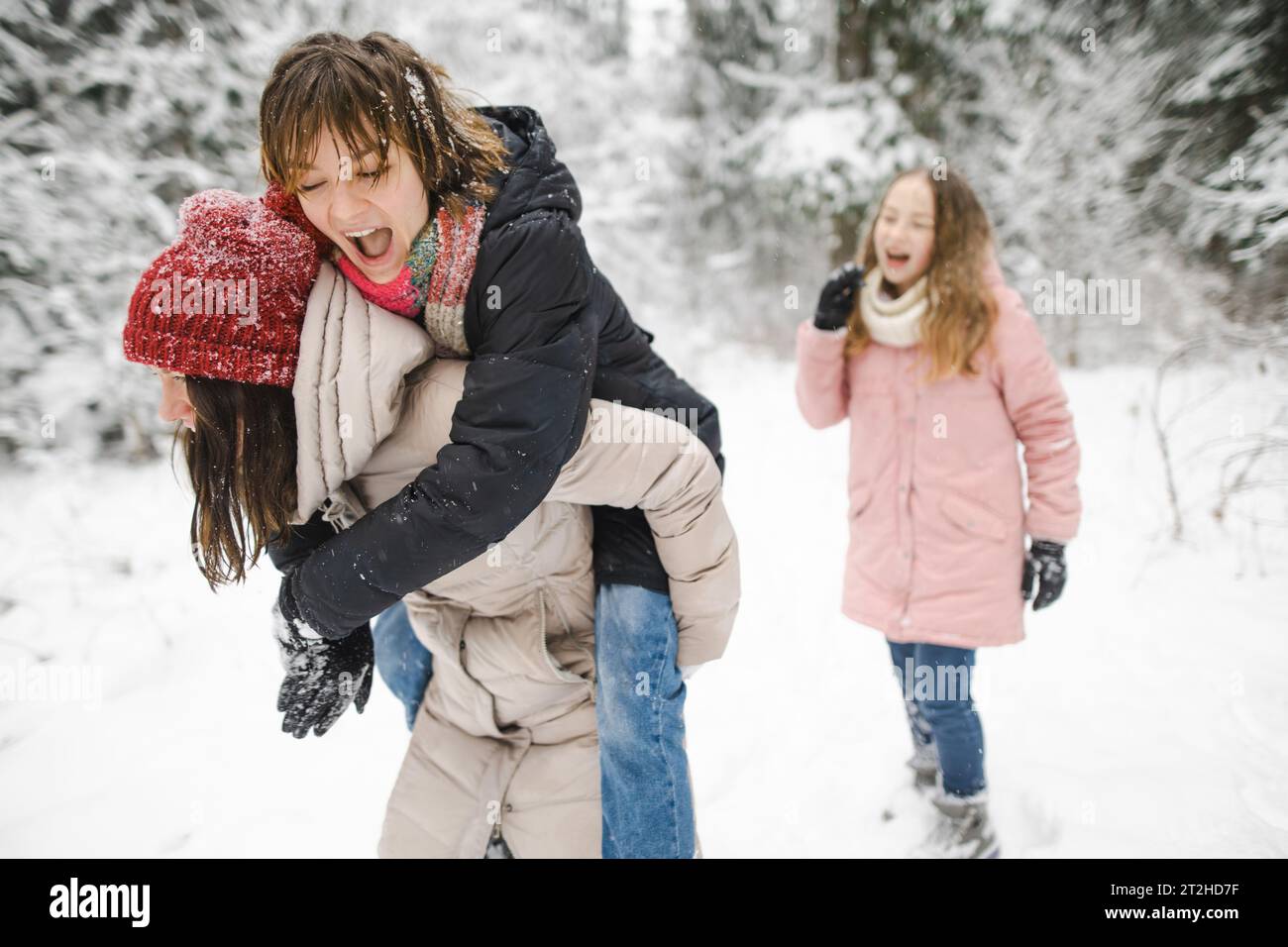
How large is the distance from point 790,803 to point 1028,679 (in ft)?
4.68

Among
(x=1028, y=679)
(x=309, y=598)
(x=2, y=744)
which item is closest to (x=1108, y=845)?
(x=1028, y=679)

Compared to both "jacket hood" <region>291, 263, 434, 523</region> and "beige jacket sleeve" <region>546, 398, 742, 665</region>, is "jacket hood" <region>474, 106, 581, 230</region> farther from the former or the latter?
"beige jacket sleeve" <region>546, 398, 742, 665</region>

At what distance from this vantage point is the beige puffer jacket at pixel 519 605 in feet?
4.25

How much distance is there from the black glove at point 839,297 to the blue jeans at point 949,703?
3.81 feet

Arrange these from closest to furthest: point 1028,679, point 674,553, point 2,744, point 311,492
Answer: point 311,492 < point 674,553 < point 2,744 < point 1028,679

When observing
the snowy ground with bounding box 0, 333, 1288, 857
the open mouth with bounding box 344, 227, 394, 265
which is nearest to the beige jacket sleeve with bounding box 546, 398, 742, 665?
the open mouth with bounding box 344, 227, 394, 265

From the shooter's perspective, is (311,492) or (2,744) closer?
(311,492)

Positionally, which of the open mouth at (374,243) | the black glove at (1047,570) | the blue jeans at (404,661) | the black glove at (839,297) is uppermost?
the black glove at (839,297)

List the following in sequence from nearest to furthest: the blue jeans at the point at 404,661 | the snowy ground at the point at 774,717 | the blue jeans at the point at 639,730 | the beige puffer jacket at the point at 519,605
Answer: the beige puffer jacket at the point at 519,605
the blue jeans at the point at 639,730
the blue jeans at the point at 404,661
the snowy ground at the point at 774,717

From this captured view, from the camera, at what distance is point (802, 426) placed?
7637 millimetres

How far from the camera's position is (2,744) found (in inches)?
113

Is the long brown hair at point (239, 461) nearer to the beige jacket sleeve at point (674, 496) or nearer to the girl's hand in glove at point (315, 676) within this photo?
the girl's hand in glove at point (315, 676)

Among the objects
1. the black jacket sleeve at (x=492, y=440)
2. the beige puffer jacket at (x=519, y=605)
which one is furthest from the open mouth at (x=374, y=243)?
the black jacket sleeve at (x=492, y=440)
